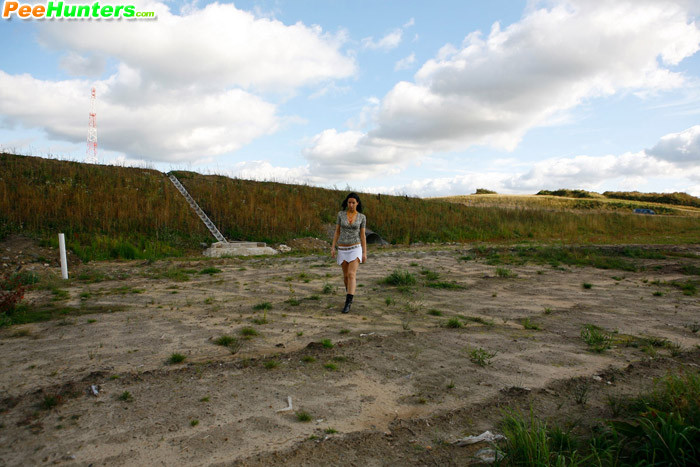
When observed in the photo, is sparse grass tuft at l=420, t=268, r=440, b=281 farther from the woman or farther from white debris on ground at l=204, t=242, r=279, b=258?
white debris on ground at l=204, t=242, r=279, b=258

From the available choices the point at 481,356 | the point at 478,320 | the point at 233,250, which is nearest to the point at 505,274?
the point at 478,320

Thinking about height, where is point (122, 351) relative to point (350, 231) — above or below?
below

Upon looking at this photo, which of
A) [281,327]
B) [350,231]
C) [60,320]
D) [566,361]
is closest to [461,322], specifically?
[566,361]

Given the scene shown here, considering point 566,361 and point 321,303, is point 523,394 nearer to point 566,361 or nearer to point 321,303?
point 566,361

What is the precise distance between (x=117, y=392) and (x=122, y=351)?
1.04 metres

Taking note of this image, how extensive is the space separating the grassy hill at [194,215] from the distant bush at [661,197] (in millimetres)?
38664

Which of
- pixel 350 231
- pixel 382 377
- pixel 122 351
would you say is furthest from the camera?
pixel 350 231

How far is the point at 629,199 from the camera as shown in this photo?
2387 inches

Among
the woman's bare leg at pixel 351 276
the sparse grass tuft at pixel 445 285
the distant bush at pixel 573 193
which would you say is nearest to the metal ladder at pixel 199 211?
the sparse grass tuft at pixel 445 285

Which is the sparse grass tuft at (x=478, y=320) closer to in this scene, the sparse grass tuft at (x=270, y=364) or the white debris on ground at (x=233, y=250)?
the sparse grass tuft at (x=270, y=364)

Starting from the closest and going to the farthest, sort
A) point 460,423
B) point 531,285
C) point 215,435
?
point 215,435, point 460,423, point 531,285

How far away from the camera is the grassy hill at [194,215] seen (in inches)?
522

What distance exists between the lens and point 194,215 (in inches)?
651

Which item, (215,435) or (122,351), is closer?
(215,435)
